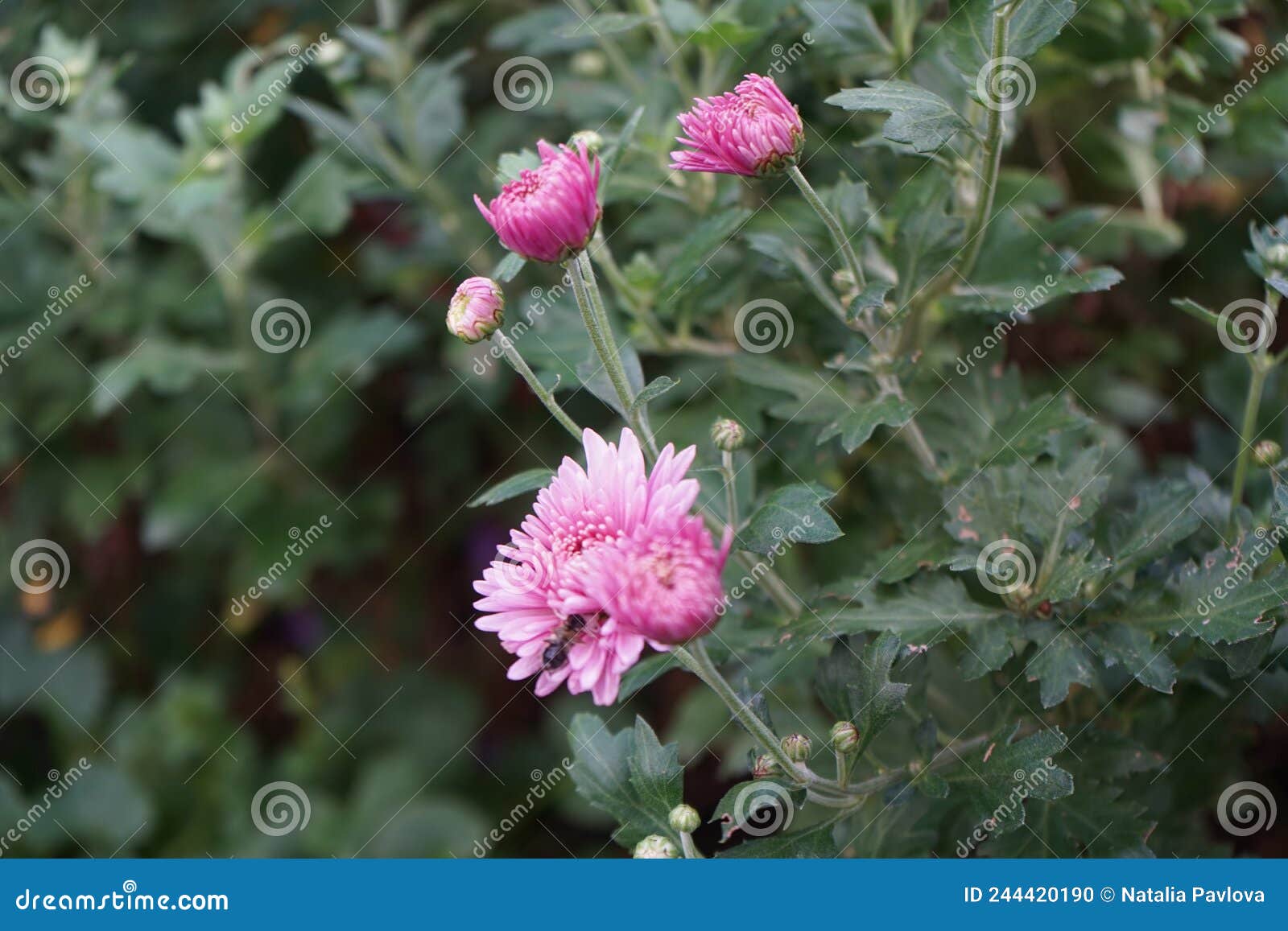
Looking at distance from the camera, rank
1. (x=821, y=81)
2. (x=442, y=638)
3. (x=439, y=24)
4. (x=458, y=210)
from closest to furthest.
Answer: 1. (x=821, y=81)
2. (x=458, y=210)
3. (x=439, y=24)
4. (x=442, y=638)

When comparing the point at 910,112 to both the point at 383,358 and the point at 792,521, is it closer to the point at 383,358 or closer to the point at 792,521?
the point at 792,521

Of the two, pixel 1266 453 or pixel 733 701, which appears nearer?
pixel 733 701

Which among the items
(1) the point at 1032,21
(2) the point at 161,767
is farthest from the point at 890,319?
(2) the point at 161,767

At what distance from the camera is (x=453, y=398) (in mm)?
2098

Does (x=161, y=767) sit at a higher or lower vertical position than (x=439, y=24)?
lower

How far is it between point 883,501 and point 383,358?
3.04 ft

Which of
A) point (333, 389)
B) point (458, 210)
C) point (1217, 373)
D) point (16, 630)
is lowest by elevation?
point (16, 630)

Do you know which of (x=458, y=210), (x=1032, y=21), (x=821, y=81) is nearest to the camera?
(x=1032, y=21)

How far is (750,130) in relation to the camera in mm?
1034

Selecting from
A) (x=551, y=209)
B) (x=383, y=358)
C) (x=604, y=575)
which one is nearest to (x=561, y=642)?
(x=604, y=575)

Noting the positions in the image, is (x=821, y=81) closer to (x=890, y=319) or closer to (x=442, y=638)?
(x=890, y=319)

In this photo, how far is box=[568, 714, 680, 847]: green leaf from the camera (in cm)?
105

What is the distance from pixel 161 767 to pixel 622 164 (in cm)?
144

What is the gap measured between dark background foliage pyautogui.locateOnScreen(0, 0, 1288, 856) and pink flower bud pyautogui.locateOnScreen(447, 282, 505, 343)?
30cm
